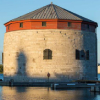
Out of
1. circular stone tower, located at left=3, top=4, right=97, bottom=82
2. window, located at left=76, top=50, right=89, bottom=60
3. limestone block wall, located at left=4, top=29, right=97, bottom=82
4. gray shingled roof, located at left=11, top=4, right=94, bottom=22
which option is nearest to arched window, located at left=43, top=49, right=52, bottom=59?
circular stone tower, located at left=3, top=4, right=97, bottom=82

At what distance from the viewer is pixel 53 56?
51625mm

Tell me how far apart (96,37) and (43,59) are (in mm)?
11186

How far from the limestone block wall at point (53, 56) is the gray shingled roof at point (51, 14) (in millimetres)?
2197

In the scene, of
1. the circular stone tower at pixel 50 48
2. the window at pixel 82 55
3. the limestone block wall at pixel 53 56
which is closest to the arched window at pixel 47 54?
the circular stone tower at pixel 50 48

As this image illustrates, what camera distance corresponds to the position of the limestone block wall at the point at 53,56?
51562 mm

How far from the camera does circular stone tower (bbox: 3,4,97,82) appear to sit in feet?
169

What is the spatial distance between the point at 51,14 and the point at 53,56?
22.2ft

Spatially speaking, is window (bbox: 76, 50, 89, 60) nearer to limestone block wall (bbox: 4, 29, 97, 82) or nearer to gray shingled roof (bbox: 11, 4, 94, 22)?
limestone block wall (bbox: 4, 29, 97, 82)

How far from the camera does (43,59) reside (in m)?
51.8

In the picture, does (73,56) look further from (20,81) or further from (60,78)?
(20,81)

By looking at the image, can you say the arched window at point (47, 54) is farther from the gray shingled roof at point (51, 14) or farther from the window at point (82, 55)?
the gray shingled roof at point (51, 14)

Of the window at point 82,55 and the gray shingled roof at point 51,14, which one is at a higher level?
the gray shingled roof at point 51,14

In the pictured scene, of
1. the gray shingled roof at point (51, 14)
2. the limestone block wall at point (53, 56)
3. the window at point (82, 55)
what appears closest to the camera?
the limestone block wall at point (53, 56)

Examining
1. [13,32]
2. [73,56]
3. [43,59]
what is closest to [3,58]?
[13,32]
